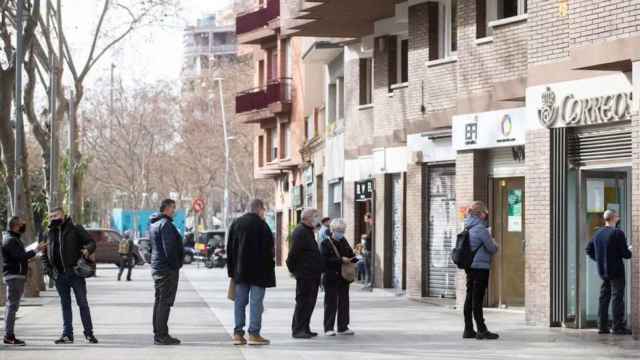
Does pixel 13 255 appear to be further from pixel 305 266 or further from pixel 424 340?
pixel 424 340

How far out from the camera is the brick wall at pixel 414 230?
32719mm

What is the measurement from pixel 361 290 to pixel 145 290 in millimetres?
5863

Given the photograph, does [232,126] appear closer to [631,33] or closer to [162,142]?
[162,142]

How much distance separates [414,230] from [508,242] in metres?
5.44

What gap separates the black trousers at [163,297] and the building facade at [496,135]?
19.6 ft

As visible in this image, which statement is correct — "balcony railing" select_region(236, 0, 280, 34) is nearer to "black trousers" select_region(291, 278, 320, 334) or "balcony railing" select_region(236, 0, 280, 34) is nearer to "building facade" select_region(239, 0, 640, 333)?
"building facade" select_region(239, 0, 640, 333)

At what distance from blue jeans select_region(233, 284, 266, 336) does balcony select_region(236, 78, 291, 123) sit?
43.4m

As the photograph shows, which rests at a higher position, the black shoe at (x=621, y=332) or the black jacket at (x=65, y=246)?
the black jacket at (x=65, y=246)

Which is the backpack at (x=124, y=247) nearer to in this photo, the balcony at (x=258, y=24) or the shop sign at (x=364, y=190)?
the shop sign at (x=364, y=190)

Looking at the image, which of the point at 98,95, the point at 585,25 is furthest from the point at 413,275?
the point at 98,95

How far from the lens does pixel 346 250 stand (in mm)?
22234

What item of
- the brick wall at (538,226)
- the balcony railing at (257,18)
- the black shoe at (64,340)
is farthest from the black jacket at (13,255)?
the balcony railing at (257,18)

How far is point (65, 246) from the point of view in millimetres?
19812

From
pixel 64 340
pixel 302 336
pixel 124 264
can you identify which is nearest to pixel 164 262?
pixel 64 340
